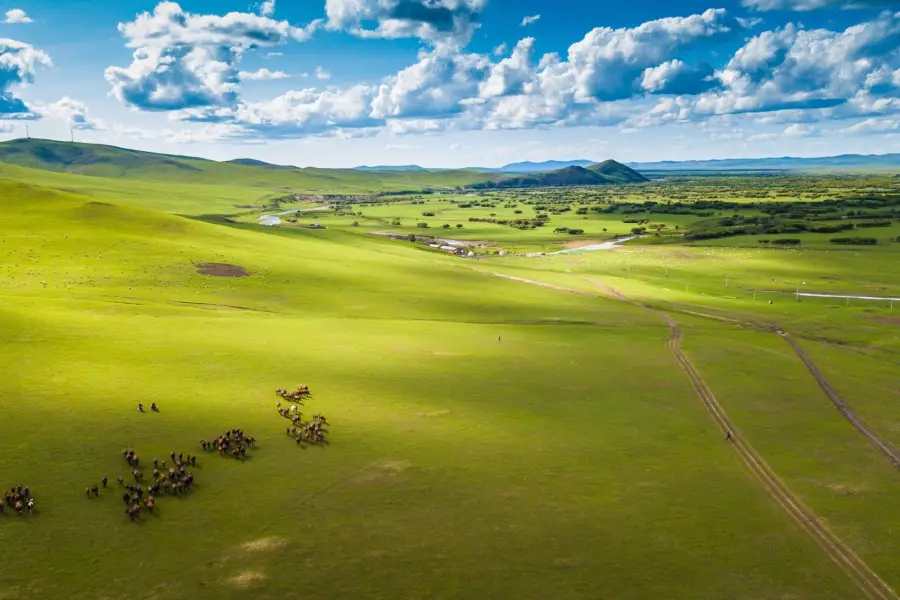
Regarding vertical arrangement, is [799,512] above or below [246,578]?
below

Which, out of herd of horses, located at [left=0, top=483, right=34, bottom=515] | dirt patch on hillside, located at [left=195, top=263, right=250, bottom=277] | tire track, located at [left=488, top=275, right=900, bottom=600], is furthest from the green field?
dirt patch on hillside, located at [left=195, top=263, right=250, bottom=277]

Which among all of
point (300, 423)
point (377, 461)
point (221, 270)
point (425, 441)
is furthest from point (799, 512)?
point (221, 270)

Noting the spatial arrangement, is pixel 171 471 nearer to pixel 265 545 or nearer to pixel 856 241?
pixel 265 545

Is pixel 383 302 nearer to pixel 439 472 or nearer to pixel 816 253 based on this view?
pixel 439 472

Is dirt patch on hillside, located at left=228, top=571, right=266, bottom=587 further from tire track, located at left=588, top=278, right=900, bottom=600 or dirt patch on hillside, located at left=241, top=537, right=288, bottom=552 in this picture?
tire track, located at left=588, top=278, right=900, bottom=600

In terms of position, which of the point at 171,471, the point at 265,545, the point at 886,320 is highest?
the point at 171,471

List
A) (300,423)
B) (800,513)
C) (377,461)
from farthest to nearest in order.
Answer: (300,423) → (377,461) → (800,513)

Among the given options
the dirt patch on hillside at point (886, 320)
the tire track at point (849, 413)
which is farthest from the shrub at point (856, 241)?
the tire track at point (849, 413)
